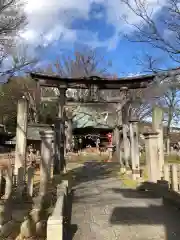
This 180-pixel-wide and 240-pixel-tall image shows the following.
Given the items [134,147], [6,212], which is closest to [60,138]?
Answer: [134,147]

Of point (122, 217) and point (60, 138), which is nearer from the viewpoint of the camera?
point (122, 217)

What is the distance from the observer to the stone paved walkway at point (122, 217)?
17.5ft

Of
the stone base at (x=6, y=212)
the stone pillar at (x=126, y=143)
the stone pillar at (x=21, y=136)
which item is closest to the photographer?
the stone base at (x=6, y=212)

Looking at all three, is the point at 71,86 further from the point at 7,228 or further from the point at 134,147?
the point at 7,228

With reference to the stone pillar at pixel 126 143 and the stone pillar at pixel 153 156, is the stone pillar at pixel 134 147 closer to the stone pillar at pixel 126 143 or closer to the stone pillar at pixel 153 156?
the stone pillar at pixel 126 143

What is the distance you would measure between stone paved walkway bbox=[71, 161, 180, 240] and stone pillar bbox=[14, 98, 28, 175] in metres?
2.66

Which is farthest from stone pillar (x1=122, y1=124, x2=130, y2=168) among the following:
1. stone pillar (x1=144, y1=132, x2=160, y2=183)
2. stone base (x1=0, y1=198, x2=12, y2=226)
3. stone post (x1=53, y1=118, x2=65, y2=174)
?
stone base (x1=0, y1=198, x2=12, y2=226)

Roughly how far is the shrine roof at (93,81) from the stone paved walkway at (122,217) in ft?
21.2

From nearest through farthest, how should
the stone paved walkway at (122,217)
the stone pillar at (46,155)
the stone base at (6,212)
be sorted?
the stone paved walkway at (122,217)
the stone base at (6,212)
the stone pillar at (46,155)

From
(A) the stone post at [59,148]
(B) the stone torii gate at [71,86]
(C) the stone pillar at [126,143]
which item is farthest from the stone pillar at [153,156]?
(A) the stone post at [59,148]

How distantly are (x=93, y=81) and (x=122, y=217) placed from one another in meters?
8.97

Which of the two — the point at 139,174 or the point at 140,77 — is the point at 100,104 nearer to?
the point at 140,77

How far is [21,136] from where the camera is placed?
10.9 meters

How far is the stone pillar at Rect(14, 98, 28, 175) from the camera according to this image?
10578 millimetres
